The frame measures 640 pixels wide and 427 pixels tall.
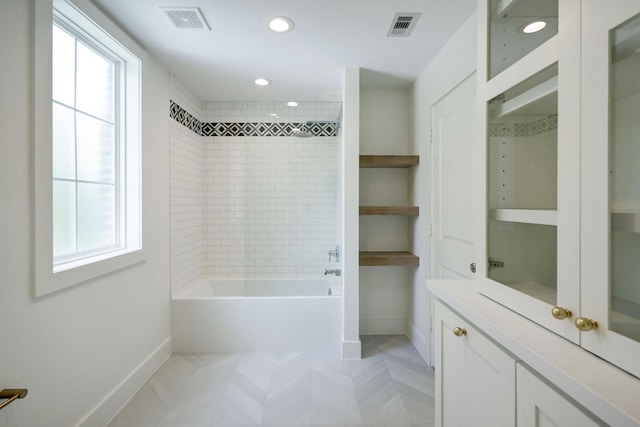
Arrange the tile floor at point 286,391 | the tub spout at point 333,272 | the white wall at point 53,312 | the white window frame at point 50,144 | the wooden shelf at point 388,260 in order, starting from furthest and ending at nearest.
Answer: the tub spout at point 333,272 → the wooden shelf at point 388,260 → the tile floor at point 286,391 → the white window frame at point 50,144 → the white wall at point 53,312

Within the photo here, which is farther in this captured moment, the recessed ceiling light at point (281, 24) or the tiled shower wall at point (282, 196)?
the tiled shower wall at point (282, 196)

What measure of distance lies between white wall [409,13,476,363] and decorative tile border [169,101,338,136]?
0.83 metres

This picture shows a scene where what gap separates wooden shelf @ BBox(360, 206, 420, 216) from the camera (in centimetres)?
265

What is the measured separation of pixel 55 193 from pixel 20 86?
1.78ft

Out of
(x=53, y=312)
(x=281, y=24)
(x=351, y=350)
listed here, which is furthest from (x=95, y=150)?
(x=351, y=350)

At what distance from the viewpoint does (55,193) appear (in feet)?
5.14

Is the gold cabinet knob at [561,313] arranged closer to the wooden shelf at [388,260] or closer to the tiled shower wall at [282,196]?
the wooden shelf at [388,260]

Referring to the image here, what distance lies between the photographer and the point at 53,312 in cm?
144

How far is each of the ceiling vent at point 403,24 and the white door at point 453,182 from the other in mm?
501

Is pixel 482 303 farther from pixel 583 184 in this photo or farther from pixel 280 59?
pixel 280 59

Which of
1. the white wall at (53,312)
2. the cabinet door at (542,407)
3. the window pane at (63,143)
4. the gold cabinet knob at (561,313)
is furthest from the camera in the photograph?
the window pane at (63,143)

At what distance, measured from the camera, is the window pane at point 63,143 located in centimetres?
157

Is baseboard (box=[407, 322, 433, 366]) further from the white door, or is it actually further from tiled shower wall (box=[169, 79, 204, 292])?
tiled shower wall (box=[169, 79, 204, 292])

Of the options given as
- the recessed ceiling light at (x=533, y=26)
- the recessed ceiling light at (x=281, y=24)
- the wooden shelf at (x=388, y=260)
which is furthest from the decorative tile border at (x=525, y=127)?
the wooden shelf at (x=388, y=260)
